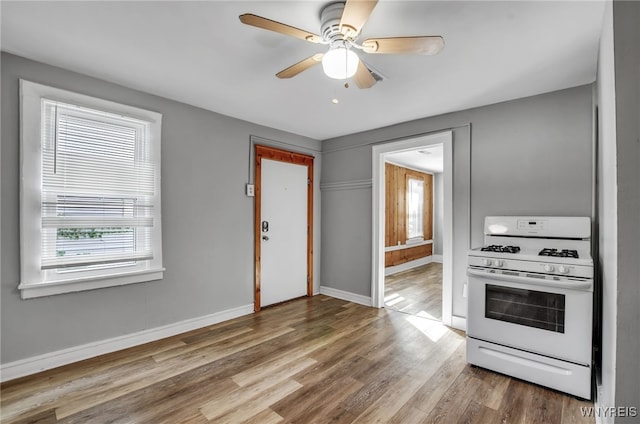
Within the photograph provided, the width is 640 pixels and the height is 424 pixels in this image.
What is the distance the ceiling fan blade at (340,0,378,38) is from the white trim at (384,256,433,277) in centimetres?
507

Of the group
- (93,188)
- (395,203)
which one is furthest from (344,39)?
(395,203)

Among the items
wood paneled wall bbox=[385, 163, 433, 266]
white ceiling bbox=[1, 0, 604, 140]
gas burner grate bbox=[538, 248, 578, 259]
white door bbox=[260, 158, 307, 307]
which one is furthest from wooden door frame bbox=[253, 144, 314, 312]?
gas burner grate bbox=[538, 248, 578, 259]

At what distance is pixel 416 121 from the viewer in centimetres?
362

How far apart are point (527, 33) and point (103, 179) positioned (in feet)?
11.3

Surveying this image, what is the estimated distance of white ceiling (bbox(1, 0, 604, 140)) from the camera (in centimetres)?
170

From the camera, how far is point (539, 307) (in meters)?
2.19

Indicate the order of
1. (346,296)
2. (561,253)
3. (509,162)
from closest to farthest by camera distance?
(561,253)
(509,162)
(346,296)

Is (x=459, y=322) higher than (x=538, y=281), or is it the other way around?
(x=538, y=281)

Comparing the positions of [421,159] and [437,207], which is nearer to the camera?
[421,159]

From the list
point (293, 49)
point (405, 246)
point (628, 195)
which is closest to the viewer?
point (628, 195)

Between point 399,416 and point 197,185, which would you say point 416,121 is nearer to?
point 197,185

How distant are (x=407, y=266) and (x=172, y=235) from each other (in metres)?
5.14

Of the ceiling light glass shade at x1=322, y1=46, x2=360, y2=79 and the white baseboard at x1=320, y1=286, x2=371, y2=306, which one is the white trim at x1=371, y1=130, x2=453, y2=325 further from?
the ceiling light glass shade at x1=322, y1=46, x2=360, y2=79

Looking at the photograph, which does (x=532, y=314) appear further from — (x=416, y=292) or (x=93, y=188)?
(x=93, y=188)
